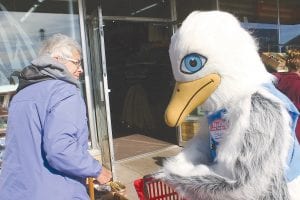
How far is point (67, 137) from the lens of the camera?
2.07m

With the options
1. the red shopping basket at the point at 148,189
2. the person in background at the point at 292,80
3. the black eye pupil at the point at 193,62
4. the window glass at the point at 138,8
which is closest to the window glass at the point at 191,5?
the window glass at the point at 138,8

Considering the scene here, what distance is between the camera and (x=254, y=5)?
25.1ft

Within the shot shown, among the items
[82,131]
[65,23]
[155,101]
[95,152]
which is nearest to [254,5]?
[155,101]

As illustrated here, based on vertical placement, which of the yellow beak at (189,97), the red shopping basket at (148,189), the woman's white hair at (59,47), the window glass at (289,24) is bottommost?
the red shopping basket at (148,189)

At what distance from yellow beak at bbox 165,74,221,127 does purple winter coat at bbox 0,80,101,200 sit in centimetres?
62

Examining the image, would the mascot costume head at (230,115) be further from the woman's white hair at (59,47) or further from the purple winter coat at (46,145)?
the woman's white hair at (59,47)

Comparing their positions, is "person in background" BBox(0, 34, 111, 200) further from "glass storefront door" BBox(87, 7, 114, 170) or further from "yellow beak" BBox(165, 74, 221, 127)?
"glass storefront door" BBox(87, 7, 114, 170)

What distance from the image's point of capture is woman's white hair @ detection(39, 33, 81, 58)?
2.31m

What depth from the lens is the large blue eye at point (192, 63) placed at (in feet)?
5.69

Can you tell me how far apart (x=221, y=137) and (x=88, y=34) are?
4.27 meters

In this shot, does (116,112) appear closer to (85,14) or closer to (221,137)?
(85,14)

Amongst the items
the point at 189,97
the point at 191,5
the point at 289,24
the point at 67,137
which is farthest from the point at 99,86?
the point at 289,24

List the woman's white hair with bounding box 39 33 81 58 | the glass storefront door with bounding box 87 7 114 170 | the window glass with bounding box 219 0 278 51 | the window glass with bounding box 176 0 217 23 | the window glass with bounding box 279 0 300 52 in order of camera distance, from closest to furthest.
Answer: the woman's white hair with bounding box 39 33 81 58, the glass storefront door with bounding box 87 7 114 170, the window glass with bounding box 176 0 217 23, the window glass with bounding box 219 0 278 51, the window glass with bounding box 279 0 300 52

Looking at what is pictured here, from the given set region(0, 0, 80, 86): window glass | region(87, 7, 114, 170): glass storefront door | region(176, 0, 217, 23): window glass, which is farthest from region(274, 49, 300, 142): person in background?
region(0, 0, 80, 86): window glass
